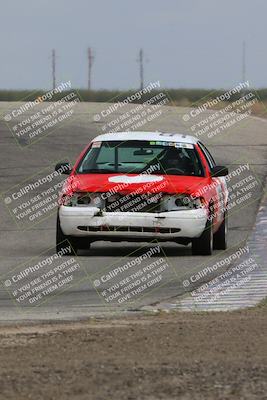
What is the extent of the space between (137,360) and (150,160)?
9.38 meters

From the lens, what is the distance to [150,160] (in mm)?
17516

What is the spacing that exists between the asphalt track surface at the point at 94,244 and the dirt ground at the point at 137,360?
1.52 m

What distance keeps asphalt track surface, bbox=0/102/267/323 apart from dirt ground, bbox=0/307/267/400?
60.0 inches

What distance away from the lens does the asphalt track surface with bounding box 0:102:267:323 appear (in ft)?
40.5

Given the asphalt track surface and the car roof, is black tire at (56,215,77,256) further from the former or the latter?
the car roof

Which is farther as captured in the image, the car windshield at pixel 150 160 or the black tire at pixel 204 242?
the car windshield at pixel 150 160

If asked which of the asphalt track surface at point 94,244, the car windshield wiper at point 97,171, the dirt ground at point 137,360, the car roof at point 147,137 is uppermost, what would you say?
the dirt ground at point 137,360

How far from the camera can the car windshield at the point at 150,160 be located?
56.5ft

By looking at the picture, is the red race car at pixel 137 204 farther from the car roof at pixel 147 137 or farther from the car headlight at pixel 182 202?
the car roof at pixel 147 137

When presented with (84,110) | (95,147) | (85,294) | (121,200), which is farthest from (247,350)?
(84,110)

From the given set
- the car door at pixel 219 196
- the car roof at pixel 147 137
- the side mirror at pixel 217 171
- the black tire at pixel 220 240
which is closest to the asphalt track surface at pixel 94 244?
the black tire at pixel 220 240

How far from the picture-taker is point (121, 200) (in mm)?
16484

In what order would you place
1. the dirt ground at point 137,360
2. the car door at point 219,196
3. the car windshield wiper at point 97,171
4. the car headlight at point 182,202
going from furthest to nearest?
the car door at point 219,196
the car windshield wiper at point 97,171
the car headlight at point 182,202
the dirt ground at point 137,360

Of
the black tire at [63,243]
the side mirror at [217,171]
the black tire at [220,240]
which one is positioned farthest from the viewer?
the black tire at [220,240]
